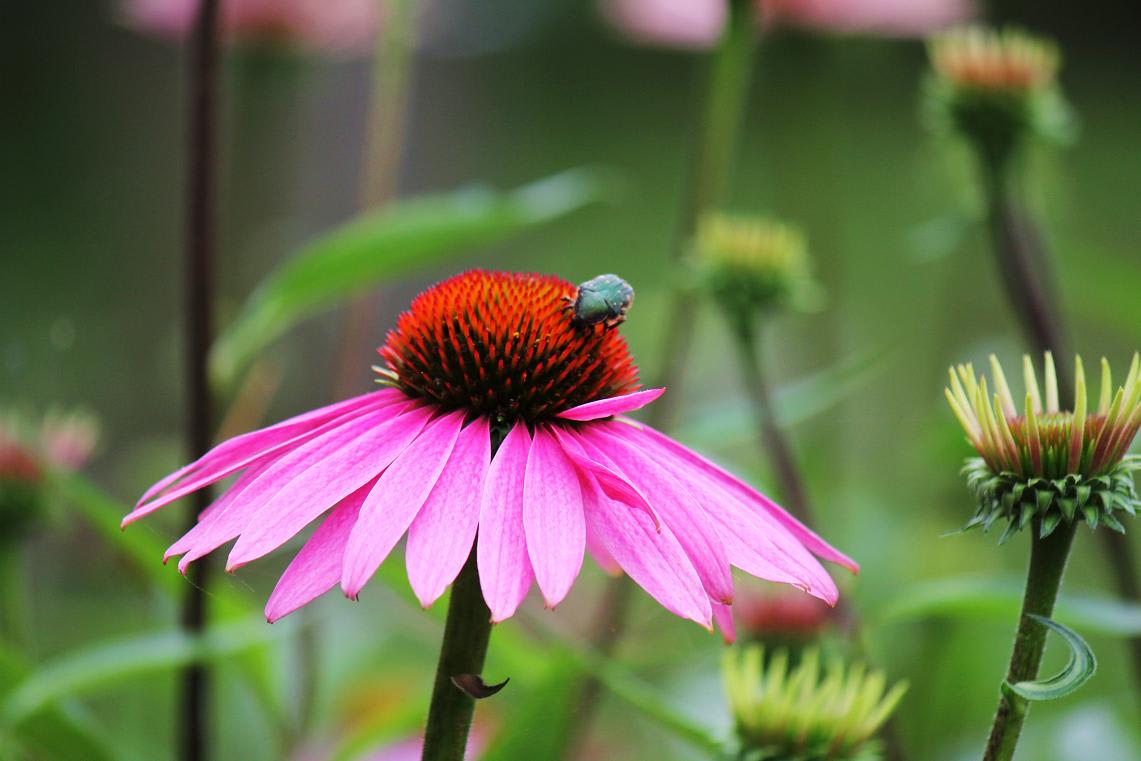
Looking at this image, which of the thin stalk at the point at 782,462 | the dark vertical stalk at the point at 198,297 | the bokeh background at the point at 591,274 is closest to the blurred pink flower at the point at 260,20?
the bokeh background at the point at 591,274

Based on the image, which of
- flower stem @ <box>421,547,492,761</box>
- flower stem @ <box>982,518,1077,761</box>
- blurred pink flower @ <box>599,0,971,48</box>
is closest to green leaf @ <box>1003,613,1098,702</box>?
flower stem @ <box>982,518,1077,761</box>

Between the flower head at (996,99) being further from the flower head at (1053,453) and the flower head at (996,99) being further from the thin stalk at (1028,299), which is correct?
the flower head at (1053,453)

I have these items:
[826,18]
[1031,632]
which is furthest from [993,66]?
[1031,632]

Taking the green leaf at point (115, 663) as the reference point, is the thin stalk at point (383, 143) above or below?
above

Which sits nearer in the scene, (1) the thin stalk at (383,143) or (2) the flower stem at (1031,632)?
(2) the flower stem at (1031,632)

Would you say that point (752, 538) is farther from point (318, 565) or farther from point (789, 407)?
point (789, 407)

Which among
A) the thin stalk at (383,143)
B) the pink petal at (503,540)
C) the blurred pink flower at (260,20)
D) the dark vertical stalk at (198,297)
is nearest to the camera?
the pink petal at (503,540)

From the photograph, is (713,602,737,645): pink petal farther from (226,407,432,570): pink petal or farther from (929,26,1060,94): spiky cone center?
(929,26,1060,94): spiky cone center

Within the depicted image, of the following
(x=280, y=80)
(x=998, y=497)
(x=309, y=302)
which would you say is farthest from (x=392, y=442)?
(x=280, y=80)
